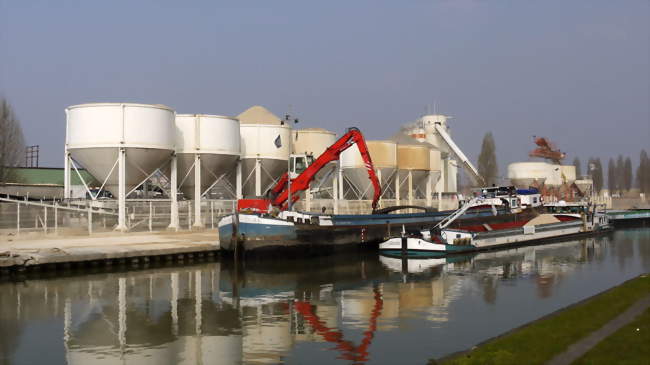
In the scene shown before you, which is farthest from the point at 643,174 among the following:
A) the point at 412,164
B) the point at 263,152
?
the point at 263,152

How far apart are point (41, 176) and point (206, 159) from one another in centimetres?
3252

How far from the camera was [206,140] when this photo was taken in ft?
162

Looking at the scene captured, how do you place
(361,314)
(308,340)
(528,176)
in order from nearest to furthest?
(308,340), (361,314), (528,176)

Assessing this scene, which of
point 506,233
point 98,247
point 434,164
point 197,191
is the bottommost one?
point 506,233

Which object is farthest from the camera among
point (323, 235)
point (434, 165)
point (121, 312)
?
point (434, 165)

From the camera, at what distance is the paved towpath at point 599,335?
474 inches

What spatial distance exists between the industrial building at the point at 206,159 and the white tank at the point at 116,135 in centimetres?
7

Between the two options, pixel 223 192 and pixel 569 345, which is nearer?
pixel 569 345

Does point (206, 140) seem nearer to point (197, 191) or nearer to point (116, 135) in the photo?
point (197, 191)

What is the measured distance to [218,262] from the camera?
37.2 metres

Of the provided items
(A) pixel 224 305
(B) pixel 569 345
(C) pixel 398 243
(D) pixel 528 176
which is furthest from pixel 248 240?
(D) pixel 528 176

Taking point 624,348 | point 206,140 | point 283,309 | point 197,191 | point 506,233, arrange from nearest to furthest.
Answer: point 624,348
point 283,309
point 197,191
point 206,140
point 506,233

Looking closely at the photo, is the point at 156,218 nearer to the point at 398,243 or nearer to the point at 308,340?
the point at 398,243

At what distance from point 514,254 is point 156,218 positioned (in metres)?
26.5
